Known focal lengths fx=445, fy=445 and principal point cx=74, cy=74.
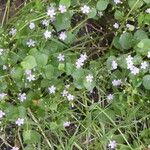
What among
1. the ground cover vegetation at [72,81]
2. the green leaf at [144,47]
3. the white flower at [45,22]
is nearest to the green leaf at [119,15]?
the ground cover vegetation at [72,81]

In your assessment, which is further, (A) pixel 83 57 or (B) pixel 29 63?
(A) pixel 83 57

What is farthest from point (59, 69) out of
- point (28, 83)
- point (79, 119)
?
point (79, 119)

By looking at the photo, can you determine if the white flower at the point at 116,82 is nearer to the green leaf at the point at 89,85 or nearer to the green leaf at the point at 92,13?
the green leaf at the point at 89,85

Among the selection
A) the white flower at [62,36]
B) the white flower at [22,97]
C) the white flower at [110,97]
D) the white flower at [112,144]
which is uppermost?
the white flower at [62,36]

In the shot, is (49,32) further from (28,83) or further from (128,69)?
(128,69)

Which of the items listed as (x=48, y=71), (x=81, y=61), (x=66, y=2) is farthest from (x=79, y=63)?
(x=66, y=2)

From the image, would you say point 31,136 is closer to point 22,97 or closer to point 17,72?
point 22,97

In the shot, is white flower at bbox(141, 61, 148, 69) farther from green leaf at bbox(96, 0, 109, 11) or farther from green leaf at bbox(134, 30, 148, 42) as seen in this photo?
green leaf at bbox(96, 0, 109, 11)

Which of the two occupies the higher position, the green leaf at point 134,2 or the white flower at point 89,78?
the green leaf at point 134,2
